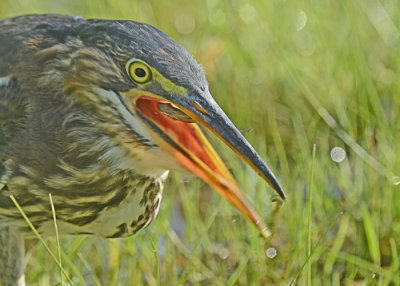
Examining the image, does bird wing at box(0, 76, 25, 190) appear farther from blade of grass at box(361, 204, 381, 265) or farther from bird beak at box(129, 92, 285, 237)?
blade of grass at box(361, 204, 381, 265)

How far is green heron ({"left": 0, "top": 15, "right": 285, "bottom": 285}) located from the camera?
2.92m

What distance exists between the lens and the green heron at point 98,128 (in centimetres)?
292

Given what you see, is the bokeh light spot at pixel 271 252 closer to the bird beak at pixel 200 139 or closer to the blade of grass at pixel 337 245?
the blade of grass at pixel 337 245

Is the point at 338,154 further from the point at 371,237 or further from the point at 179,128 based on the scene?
the point at 179,128

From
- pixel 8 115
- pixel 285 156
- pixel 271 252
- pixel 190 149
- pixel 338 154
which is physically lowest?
pixel 271 252

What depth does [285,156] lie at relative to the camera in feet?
14.6

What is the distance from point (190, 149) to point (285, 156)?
1481 mm

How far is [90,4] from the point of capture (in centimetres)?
557

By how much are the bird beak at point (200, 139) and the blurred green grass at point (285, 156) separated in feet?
1.08

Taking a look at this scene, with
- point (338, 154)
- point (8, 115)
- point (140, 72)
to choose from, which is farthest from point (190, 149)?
point (338, 154)

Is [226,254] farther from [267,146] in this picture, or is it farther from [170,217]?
[267,146]

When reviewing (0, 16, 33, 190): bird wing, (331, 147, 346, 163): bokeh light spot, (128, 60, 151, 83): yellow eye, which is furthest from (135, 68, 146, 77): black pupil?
(331, 147, 346, 163): bokeh light spot

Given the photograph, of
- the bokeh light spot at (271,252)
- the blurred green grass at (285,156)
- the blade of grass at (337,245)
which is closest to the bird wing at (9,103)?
the blurred green grass at (285,156)

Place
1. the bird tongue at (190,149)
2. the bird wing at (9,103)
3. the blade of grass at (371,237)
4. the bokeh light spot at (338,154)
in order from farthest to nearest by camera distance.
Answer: the bokeh light spot at (338,154) → the blade of grass at (371,237) → the bird wing at (9,103) → the bird tongue at (190,149)
